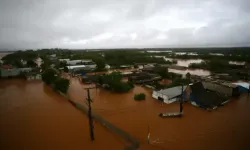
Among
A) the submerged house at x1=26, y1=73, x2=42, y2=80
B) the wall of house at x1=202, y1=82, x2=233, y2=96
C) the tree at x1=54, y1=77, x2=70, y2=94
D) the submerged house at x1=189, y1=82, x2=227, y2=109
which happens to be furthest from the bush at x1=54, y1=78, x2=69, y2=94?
the wall of house at x1=202, y1=82, x2=233, y2=96

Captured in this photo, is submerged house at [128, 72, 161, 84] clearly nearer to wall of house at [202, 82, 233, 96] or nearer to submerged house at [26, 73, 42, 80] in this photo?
wall of house at [202, 82, 233, 96]

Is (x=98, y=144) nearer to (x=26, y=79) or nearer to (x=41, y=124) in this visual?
(x=41, y=124)

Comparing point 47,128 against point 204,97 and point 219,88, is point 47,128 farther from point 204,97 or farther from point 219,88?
point 219,88

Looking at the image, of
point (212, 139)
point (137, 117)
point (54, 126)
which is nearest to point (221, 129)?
point (212, 139)

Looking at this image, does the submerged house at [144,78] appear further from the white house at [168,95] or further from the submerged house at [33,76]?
the submerged house at [33,76]

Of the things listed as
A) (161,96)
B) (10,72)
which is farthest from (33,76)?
(161,96)

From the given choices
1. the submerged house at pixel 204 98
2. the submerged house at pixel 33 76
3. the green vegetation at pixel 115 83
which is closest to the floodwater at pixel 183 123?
the submerged house at pixel 204 98
